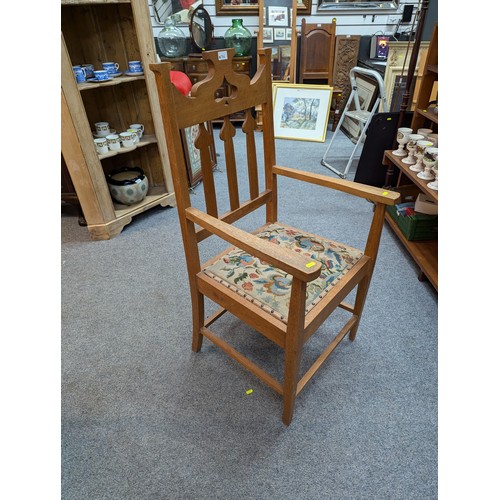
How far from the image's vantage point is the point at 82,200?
193cm

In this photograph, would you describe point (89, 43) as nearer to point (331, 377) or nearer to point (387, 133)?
point (387, 133)

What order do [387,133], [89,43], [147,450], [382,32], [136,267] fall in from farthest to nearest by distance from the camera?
[382,32]
[387,133]
[89,43]
[136,267]
[147,450]

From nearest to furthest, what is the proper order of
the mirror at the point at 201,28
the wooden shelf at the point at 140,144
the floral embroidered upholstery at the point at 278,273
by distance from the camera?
the floral embroidered upholstery at the point at 278,273 → the wooden shelf at the point at 140,144 → the mirror at the point at 201,28

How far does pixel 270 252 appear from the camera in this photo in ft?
2.53

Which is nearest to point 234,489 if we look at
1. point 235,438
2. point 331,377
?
point 235,438

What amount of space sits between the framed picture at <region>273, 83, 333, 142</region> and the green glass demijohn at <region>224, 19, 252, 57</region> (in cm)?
50

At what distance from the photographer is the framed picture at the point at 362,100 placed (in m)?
2.90

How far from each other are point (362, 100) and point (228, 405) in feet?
10.5

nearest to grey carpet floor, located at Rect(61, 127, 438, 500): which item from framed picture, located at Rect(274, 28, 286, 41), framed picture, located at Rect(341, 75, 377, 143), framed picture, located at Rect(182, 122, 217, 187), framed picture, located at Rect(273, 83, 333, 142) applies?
framed picture, located at Rect(182, 122, 217, 187)

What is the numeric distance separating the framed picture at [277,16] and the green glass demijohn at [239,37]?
0.89 feet

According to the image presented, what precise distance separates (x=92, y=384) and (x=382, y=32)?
13.8 feet

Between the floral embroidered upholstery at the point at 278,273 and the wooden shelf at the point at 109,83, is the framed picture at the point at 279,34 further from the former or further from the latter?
the floral embroidered upholstery at the point at 278,273

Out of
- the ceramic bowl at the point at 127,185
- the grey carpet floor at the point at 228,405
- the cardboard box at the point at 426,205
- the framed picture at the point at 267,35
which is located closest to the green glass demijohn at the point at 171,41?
the framed picture at the point at 267,35

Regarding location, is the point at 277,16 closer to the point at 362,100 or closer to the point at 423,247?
the point at 362,100
